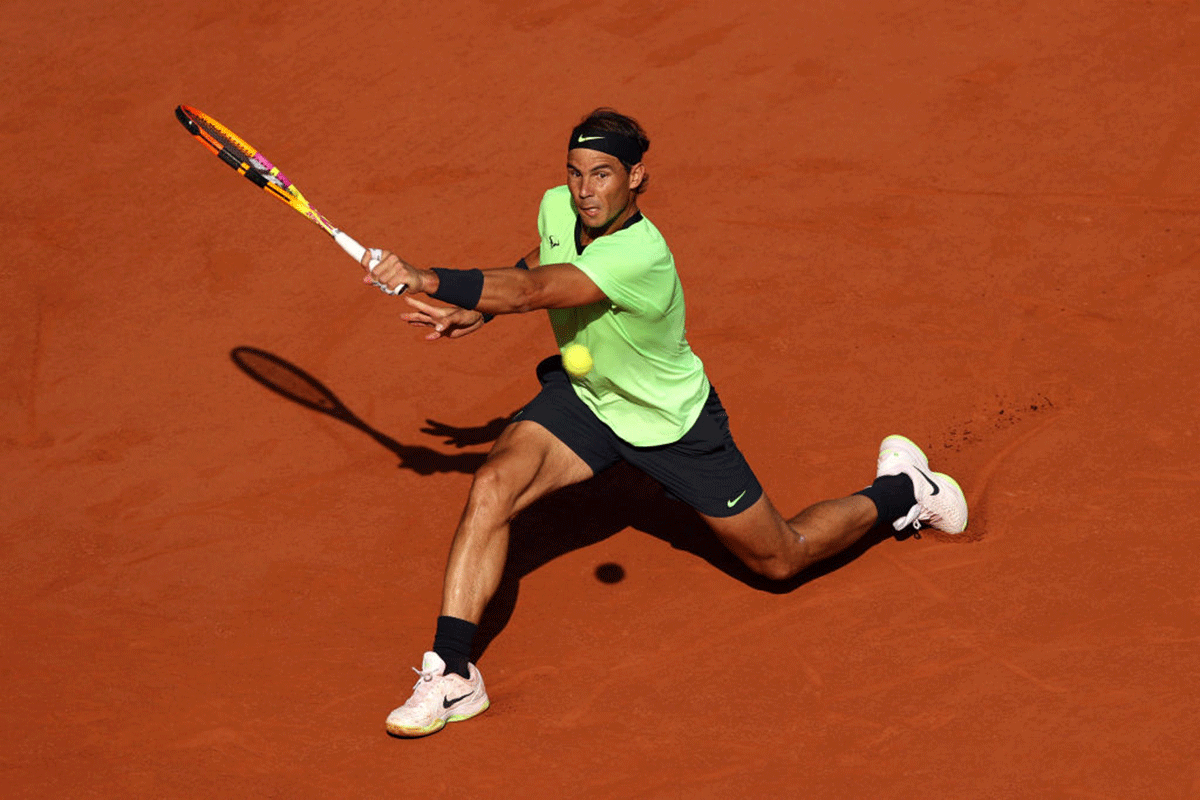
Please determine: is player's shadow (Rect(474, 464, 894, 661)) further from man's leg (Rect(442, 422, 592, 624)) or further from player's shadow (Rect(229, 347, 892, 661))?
man's leg (Rect(442, 422, 592, 624))

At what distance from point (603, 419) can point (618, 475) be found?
1137 millimetres

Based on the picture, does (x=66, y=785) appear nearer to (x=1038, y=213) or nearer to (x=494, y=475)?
(x=494, y=475)

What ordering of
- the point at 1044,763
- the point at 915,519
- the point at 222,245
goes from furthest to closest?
1. the point at 222,245
2. the point at 915,519
3. the point at 1044,763

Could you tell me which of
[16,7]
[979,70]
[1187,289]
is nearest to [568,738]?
[1187,289]

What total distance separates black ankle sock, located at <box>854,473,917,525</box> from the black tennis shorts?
0.60 metres

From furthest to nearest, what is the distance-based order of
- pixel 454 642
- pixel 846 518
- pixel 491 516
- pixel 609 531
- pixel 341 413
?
pixel 341 413, pixel 609 531, pixel 846 518, pixel 491 516, pixel 454 642

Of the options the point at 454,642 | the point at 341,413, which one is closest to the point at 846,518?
the point at 454,642

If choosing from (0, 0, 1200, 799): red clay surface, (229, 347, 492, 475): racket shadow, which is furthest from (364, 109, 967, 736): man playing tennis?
(229, 347, 492, 475): racket shadow

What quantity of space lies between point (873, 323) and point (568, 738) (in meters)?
3.15

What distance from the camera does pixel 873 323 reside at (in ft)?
22.9

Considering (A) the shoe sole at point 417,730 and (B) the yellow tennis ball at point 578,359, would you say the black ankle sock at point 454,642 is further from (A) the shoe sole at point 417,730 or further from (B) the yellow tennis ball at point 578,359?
(B) the yellow tennis ball at point 578,359

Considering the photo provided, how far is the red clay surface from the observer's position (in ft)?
15.7

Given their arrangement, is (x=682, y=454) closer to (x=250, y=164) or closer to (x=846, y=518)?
(x=846, y=518)

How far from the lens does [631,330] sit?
197 inches
